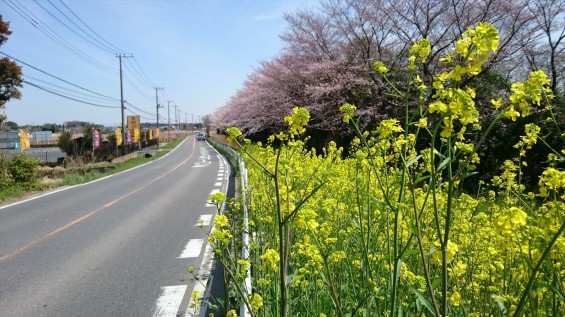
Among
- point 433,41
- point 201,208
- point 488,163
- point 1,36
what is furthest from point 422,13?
point 1,36

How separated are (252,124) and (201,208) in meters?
10.4

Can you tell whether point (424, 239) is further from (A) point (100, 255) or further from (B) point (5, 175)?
(B) point (5, 175)

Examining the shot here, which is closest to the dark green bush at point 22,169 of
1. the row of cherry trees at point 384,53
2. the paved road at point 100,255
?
the paved road at point 100,255

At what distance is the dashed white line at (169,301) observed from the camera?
437 centimetres

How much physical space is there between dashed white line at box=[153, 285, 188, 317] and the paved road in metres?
0.01

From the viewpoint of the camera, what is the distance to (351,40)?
14680 millimetres

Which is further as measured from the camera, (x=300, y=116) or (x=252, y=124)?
(x=252, y=124)

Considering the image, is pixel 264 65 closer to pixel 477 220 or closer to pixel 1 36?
pixel 1 36

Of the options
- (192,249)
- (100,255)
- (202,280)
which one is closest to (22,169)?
(100,255)

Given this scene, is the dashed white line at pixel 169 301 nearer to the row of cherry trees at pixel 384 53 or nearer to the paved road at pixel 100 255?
the paved road at pixel 100 255

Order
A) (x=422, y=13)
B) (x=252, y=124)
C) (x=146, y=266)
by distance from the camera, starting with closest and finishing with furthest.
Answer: (x=146, y=266), (x=422, y=13), (x=252, y=124)

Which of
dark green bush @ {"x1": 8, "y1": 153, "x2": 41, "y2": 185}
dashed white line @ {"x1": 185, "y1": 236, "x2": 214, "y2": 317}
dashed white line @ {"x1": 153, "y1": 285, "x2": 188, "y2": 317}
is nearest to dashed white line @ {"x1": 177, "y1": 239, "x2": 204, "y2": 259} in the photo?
dashed white line @ {"x1": 185, "y1": 236, "x2": 214, "y2": 317}

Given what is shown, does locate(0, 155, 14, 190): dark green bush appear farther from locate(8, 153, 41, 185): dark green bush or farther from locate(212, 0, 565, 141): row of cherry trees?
locate(212, 0, 565, 141): row of cherry trees

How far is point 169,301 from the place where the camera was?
4660mm
